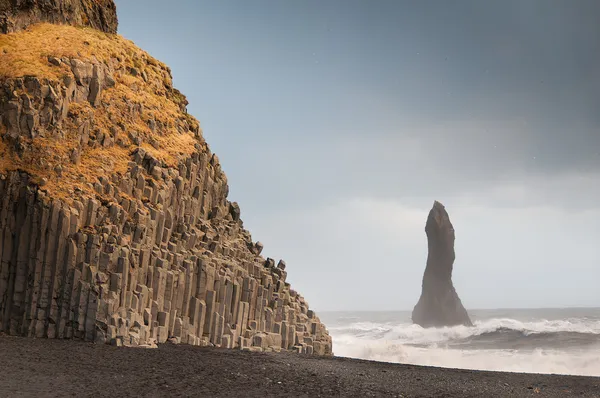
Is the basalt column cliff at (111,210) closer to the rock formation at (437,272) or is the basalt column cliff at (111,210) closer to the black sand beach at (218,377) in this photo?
the black sand beach at (218,377)

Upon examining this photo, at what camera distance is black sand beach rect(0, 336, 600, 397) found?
1330cm

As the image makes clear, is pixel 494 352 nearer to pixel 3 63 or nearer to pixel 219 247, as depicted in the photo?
pixel 219 247

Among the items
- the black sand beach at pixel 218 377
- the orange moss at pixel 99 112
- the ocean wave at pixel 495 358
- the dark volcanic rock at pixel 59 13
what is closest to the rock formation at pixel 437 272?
the ocean wave at pixel 495 358

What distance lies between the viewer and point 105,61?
25156 millimetres

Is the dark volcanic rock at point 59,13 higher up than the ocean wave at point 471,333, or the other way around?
the dark volcanic rock at point 59,13

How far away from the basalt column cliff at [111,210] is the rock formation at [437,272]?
2855 inches

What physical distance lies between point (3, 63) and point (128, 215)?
23.0 ft

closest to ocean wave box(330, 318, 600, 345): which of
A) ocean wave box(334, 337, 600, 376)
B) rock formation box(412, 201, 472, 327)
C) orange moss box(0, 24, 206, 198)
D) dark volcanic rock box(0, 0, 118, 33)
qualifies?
ocean wave box(334, 337, 600, 376)

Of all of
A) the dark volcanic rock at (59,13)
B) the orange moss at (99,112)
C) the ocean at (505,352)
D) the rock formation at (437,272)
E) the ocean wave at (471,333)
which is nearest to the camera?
the orange moss at (99,112)

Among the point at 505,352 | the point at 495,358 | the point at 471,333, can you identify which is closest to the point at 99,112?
the point at 495,358

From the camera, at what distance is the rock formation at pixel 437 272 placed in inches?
3873

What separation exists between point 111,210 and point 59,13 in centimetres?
1029

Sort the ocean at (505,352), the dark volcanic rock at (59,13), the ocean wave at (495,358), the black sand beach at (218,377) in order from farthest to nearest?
1. the ocean at (505,352)
2. the ocean wave at (495,358)
3. the dark volcanic rock at (59,13)
4. the black sand beach at (218,377)

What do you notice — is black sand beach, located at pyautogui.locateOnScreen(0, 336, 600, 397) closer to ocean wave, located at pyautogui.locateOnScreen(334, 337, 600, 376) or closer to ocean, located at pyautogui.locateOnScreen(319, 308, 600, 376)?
ocean wave, located at pyautogui.locateOnScreen(334, 337, 600, 376)
